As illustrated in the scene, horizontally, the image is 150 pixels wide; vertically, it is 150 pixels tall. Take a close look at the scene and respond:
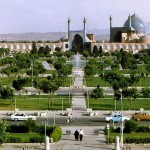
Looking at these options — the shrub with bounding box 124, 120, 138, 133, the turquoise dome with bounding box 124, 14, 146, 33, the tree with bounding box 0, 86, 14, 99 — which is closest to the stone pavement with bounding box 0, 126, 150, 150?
the shrub with bounding box 124, 120, 138, 133

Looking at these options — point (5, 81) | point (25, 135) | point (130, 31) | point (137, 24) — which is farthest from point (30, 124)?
point (137, 24)

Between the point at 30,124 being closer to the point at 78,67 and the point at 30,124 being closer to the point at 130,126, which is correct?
the point at 130,126

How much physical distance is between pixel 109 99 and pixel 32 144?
18638 mm

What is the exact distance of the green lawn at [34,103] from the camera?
39.5m

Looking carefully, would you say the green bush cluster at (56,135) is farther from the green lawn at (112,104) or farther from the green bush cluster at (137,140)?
the green lawn at (112,104)

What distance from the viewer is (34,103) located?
41781mm

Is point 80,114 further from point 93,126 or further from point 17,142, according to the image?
point 17,142

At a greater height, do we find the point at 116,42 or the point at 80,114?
the point at 116,42

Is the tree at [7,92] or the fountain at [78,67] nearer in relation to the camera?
the tree at [7,92]

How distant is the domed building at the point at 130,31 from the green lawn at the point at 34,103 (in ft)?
316

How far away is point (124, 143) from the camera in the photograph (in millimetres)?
26125

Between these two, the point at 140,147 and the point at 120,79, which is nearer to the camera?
the point at 140,147

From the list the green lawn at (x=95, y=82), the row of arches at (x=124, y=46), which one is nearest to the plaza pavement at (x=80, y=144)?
the green lawn at (x=95, y=82)

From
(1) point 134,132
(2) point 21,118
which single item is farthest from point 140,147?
(2) point 21,118
